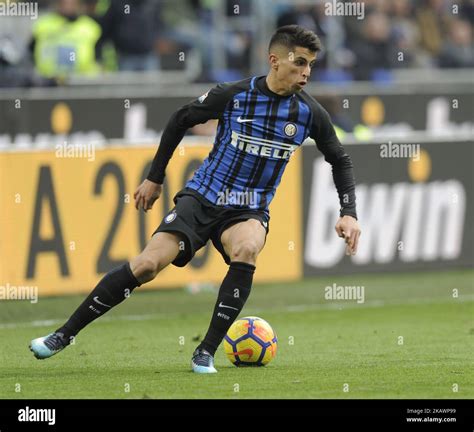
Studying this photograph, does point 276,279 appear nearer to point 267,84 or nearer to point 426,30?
point 267,84

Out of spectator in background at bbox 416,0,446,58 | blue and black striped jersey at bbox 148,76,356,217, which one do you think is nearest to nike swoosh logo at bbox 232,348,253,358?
blue and black striped jersey at bbox 148,76,356,217

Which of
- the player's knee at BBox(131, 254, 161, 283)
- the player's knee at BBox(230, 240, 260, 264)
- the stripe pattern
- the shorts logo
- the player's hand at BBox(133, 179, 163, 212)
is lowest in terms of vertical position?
the player's knee at BBox(131, 254, 161, 283)

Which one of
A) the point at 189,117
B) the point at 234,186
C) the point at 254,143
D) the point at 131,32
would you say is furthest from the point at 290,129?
the point at 131,32

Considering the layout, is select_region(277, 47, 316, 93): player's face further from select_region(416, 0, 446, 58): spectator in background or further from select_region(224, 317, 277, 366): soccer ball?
select_region(416, 0, 446, 58): spectator in background

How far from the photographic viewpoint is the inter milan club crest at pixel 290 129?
835 cm

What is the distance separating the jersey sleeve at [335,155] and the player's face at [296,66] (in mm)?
279

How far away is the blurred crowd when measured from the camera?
16531mm

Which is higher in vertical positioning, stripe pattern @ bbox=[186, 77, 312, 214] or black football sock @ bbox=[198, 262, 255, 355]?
stripe pattern @ bbox=[186, 77, 312, 214]

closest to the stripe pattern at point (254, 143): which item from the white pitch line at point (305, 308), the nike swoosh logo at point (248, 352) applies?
the nike swoosh logo at point (248, 352)

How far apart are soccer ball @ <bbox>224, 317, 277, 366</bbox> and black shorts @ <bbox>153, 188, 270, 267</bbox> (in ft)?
1.71

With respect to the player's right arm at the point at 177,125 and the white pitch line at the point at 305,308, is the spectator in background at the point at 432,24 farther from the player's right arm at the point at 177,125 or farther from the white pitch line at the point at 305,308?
the player's right arm at the point at 177,125
